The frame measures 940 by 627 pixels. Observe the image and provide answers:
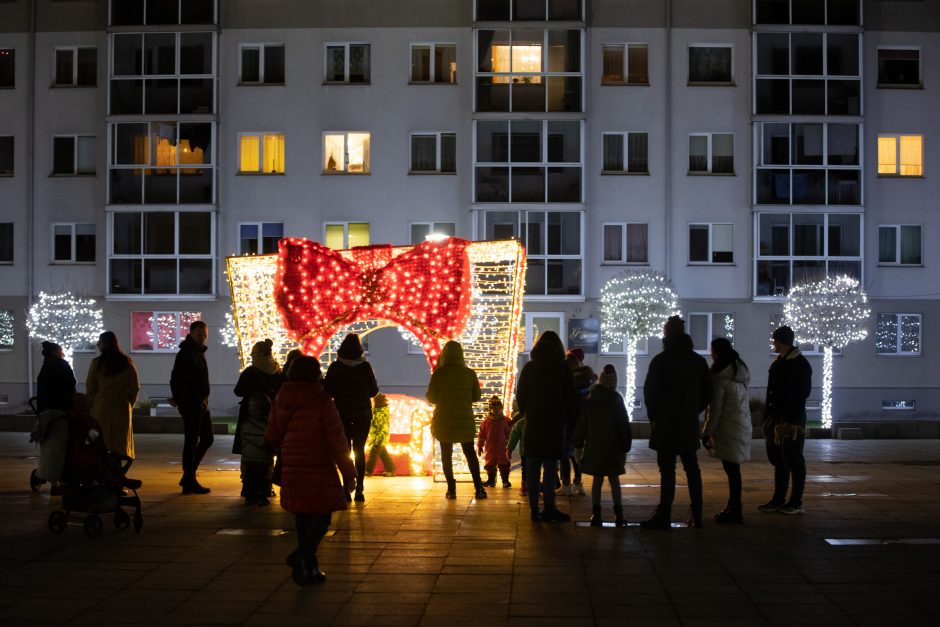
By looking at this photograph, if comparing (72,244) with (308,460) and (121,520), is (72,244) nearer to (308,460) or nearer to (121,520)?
(121,520)

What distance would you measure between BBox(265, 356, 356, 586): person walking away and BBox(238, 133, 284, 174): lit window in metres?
28.5

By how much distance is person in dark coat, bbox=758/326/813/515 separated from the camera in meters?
11.8

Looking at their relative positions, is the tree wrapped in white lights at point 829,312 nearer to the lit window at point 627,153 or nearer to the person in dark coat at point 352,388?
the lit window at point 627,153

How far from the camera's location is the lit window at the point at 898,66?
36.6 meters

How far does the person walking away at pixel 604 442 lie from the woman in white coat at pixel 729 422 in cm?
83

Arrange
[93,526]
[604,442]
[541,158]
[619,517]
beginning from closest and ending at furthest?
[93,526] < [619,517] < [604,442] < [541,158]

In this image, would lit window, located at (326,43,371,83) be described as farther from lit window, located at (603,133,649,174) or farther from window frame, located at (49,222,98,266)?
window frame, located at (49,222,98,266)

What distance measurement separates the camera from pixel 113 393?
45.1 ft

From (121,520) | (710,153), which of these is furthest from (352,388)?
(710,153)

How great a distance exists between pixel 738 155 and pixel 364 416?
83.0 feet

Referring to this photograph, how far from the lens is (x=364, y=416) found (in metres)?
13.0

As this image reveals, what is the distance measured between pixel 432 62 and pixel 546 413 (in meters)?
26.1

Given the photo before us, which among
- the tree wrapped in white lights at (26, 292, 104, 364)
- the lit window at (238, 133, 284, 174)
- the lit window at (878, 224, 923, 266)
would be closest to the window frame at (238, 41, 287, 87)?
the lit window at (238, 133, 284, 174)

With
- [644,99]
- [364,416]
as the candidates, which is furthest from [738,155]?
[364,416]
